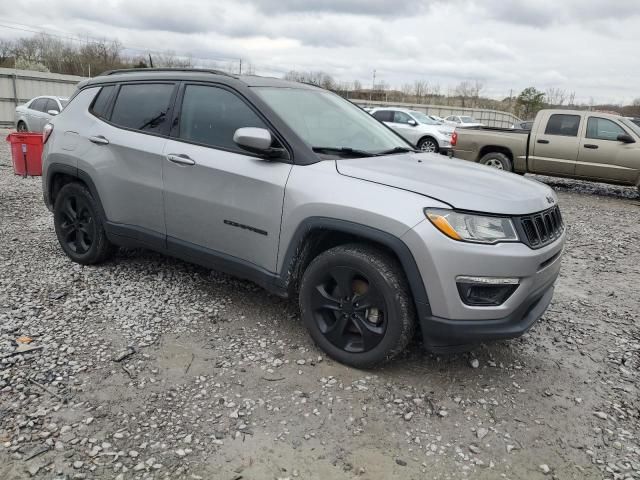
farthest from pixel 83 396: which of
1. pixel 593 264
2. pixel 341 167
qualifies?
pixel 593 264

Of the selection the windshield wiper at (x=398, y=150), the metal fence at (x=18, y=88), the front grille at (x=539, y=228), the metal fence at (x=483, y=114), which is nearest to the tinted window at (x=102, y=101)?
the windshield wiper at (x=398, y=150)

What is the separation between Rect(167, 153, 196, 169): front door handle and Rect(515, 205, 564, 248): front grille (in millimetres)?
2249

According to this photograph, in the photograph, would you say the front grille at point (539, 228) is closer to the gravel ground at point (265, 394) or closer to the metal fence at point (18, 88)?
the gravel ground at point (265, 394)

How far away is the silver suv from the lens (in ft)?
8.98

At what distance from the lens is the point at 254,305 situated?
4023 mm

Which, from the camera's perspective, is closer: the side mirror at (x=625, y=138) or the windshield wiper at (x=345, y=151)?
the windshield wiper at (x=345, y=151)

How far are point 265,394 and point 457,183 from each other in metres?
1.67

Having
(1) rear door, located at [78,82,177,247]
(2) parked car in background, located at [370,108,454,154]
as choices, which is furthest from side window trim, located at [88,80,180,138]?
(2) parked car in background, located at [370,108,454,154]

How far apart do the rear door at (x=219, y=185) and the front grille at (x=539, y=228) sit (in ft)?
4.78

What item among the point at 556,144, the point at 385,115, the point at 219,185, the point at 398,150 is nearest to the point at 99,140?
the point at 219,185

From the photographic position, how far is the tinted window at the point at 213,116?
3514 mm

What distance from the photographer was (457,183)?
2975 millimetres

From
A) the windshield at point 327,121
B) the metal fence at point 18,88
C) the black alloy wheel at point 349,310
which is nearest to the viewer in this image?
the black alloy wheel at point 349,310

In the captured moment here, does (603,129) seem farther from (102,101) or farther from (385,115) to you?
(102,101)
